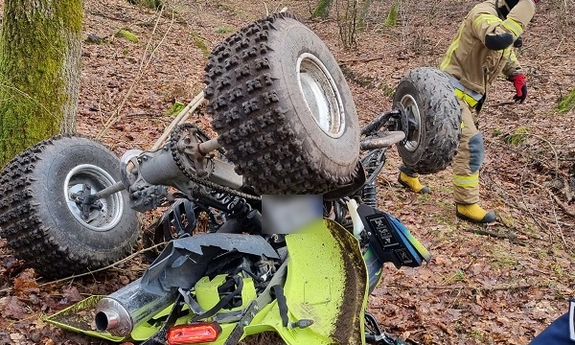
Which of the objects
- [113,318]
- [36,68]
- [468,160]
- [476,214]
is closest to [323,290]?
[113,318]

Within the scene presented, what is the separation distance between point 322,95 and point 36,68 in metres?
2.60

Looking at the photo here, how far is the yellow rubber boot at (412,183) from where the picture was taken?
654 cm

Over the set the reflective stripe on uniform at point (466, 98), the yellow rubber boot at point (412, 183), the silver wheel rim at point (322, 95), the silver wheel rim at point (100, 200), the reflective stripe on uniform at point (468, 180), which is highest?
the silver wheel rim at point (322, 95)

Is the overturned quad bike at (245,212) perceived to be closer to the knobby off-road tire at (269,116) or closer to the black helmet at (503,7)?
the knobby off-road tire at (269,116)

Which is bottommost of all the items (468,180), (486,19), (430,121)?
(468,180)

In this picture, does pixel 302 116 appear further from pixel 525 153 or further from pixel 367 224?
pixel 525 153

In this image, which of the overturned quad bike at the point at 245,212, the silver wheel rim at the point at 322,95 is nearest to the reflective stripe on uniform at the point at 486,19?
the overturned quad bike at the point at 245,212

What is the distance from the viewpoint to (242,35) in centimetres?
247

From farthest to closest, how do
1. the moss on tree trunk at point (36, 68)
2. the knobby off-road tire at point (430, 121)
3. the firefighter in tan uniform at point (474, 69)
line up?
the firefighter in tan uniform at point (474, 69) → the moss on tree trunk at point (36, 68) → the knobby off-road tire at point (430, 121)

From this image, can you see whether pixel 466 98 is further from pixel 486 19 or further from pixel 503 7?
pixel 503 7

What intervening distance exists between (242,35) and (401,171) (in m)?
4.46

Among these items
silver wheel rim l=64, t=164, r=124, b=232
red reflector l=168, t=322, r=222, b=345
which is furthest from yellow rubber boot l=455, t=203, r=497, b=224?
red reflector l=168, t=322, r=222, b=345

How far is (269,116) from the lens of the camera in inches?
88.6

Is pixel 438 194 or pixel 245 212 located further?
pixel 438 194
